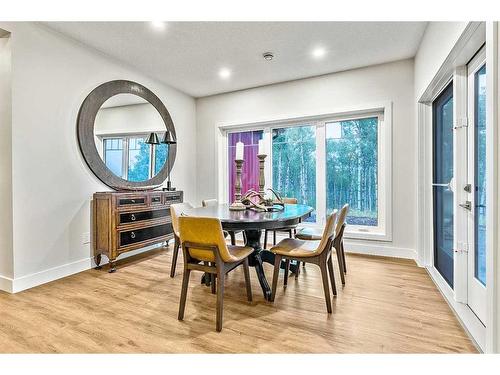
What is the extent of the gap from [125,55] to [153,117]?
903mm

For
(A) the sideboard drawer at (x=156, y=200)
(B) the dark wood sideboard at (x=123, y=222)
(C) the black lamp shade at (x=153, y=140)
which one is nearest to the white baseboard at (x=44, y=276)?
(B) the dark wood sideboard at (x=123, y=222)

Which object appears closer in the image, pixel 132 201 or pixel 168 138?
pixel 132 201

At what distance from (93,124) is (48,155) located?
0.62 m

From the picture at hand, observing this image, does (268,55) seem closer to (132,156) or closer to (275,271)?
(132,156)

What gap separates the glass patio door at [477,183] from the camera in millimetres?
1805

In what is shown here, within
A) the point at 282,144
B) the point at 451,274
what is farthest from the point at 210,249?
the point at 282,144

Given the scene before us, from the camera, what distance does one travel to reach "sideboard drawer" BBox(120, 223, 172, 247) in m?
3.05

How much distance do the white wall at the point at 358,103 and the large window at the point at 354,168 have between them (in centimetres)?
29

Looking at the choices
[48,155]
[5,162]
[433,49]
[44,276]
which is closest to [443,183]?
[433,49]

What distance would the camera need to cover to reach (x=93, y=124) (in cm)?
310
